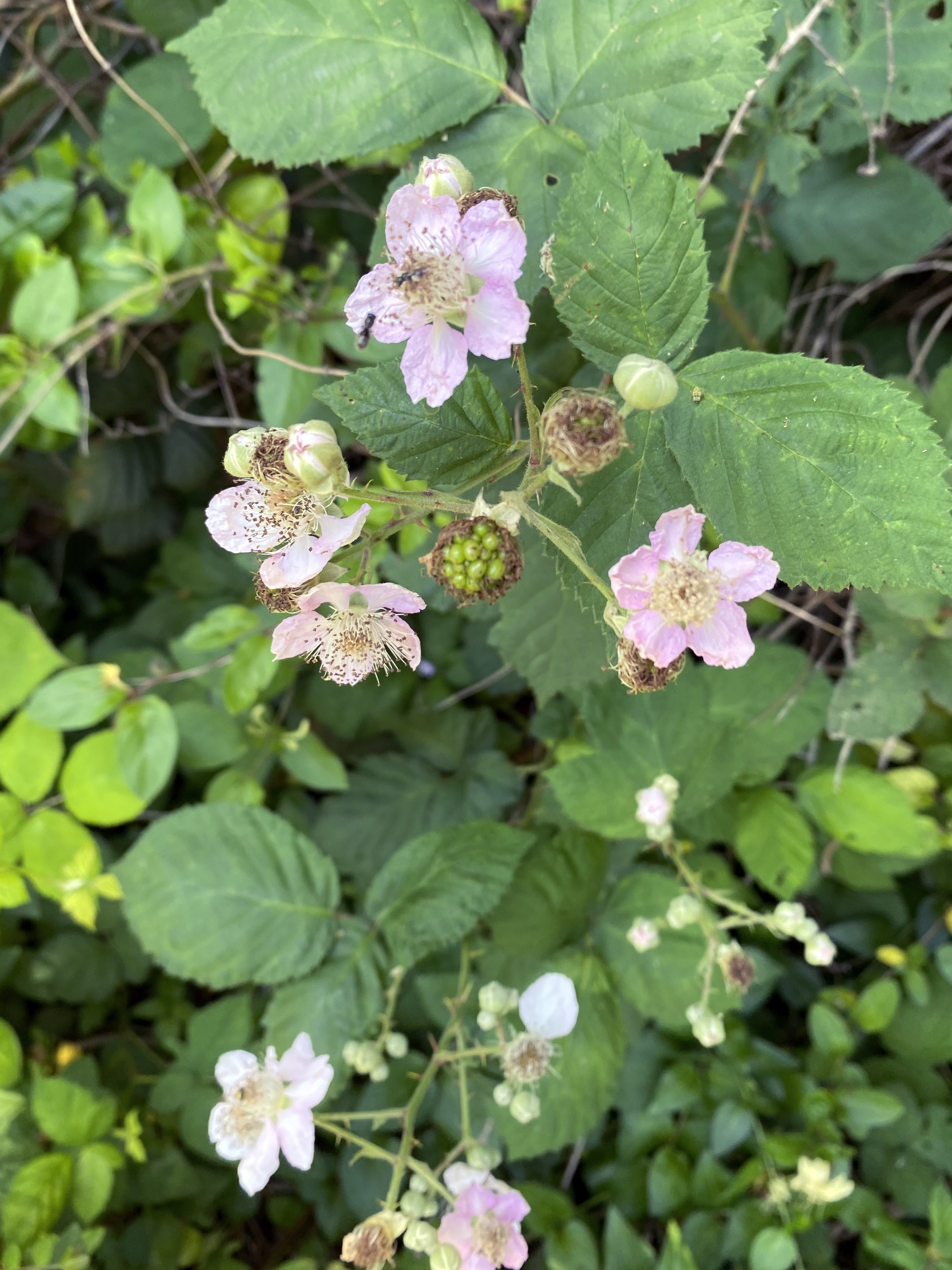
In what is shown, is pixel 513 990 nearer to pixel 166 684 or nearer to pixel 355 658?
pixel 355 658

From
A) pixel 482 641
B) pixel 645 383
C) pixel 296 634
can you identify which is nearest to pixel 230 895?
pixel 482 641

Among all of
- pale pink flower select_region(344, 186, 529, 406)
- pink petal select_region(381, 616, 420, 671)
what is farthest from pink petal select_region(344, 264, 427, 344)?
pink petal select_region(381, 616, 420, 671)

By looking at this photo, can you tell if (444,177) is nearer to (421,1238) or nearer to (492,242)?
(492,242)

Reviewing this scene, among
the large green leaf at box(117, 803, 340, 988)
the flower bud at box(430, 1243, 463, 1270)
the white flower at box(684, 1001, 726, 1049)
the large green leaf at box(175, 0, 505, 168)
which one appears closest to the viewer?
the flower bud at box(430, 1243, 463, 1270)

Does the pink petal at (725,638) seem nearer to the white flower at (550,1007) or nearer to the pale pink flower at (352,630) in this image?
the pale pink flower at (352,630)

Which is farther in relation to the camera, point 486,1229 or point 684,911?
point 684,911

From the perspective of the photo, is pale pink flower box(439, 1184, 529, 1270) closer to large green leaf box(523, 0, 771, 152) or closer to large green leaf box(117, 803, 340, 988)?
large green leaf box(117, 803, 340, 988)

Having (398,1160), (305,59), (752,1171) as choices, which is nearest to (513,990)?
(398,1160)
